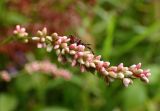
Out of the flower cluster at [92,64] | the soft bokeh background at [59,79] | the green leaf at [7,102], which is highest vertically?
the soft bokeh background at [59,79]

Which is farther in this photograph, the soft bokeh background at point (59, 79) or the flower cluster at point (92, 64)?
the soft bokeh background at point (59, 79)

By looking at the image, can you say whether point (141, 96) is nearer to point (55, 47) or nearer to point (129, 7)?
point (129, 7)

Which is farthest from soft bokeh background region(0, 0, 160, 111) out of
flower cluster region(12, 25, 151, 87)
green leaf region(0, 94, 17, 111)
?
flower cluster region(12, 25, 151, 87)

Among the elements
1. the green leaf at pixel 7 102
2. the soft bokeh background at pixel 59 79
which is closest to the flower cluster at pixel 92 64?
the soft bokeh background at pixel 59 79

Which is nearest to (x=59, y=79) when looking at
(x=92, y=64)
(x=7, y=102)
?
(x=7, y=102)

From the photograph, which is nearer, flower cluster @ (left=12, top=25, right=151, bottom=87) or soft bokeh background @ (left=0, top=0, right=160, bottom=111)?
flower cluster @ (left=12, top=25, right=151, bottom=87)

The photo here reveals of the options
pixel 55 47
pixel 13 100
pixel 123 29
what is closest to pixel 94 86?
pixel 13 100

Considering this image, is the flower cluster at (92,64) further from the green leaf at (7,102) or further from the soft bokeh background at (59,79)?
the green leaf at (7,102)

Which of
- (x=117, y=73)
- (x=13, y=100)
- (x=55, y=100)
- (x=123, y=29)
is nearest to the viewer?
(x=117, y=73)

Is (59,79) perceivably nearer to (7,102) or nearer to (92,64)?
(7,102)

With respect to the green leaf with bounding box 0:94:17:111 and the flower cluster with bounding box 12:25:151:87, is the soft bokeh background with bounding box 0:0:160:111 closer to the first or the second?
the green leaf with bounding box 0:94:17:111

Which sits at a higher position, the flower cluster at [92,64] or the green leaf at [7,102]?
the green leaf at [7,102]
